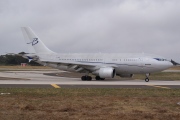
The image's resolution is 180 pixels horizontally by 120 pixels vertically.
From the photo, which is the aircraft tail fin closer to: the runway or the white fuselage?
the white fuselage

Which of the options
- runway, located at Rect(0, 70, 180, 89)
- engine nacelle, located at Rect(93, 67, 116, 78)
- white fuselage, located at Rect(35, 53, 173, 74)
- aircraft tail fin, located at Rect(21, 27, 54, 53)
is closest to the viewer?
runway, located at Rect(0, 70, 180, 89)

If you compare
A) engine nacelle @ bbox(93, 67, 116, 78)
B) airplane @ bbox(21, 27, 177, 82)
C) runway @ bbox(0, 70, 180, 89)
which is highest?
airplane @ bbox(21, 27, 177, 82)

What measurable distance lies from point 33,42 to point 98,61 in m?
9.77

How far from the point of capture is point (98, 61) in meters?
36.2

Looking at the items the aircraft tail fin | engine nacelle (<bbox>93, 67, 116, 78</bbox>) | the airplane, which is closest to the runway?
engine nacelle (<bbox>93, 67, 116, 78</bbox>)

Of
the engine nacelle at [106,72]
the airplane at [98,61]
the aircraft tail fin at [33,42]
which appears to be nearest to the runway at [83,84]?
the engine nacelle at [106,72]

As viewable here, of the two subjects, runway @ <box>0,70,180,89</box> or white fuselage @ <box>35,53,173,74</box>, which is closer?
runway @ <box>0,70,180,89</box>

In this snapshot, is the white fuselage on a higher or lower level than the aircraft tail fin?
lower

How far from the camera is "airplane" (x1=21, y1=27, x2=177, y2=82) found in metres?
33.8

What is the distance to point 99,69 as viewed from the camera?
116 feet

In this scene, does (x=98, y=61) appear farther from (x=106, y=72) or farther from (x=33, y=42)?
(x=33, y=42)

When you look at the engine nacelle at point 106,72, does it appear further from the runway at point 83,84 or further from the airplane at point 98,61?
the runway at point 83,84

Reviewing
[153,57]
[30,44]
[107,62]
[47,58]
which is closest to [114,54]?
[107,62]

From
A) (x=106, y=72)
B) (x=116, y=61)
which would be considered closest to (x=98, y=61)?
(x=116, y=61)
